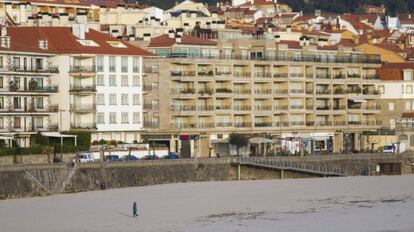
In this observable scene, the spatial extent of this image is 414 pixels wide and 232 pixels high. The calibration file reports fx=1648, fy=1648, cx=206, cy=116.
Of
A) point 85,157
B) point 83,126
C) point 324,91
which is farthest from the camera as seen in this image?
point 324,91

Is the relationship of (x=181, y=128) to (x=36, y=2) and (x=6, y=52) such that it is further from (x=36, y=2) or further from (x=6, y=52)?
(x=36, y=2)

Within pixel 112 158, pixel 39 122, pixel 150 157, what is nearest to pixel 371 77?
pixel 150 157

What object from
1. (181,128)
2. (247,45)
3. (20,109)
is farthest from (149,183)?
(247,45)

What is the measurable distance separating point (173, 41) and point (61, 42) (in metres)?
11.7

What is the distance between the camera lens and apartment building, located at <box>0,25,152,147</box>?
9919cm

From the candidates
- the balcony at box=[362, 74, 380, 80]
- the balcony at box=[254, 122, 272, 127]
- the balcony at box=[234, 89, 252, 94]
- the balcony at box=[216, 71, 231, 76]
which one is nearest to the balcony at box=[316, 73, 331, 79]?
the balcony at box=[362, 74, 380, 80]

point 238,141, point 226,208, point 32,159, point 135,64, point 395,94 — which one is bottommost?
point 226,208

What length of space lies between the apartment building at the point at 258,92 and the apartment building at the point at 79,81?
2.72 meters

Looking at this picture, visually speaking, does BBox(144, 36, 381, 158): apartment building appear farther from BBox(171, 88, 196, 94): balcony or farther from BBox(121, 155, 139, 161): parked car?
BBox(121, 155, 139, 161): parked car

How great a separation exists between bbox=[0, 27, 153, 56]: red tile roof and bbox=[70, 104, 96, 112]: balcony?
3.29 metres

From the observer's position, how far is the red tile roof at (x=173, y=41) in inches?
4409

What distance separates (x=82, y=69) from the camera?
335 feet

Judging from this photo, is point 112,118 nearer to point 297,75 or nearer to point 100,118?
point 100,118

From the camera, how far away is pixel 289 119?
388 feet
